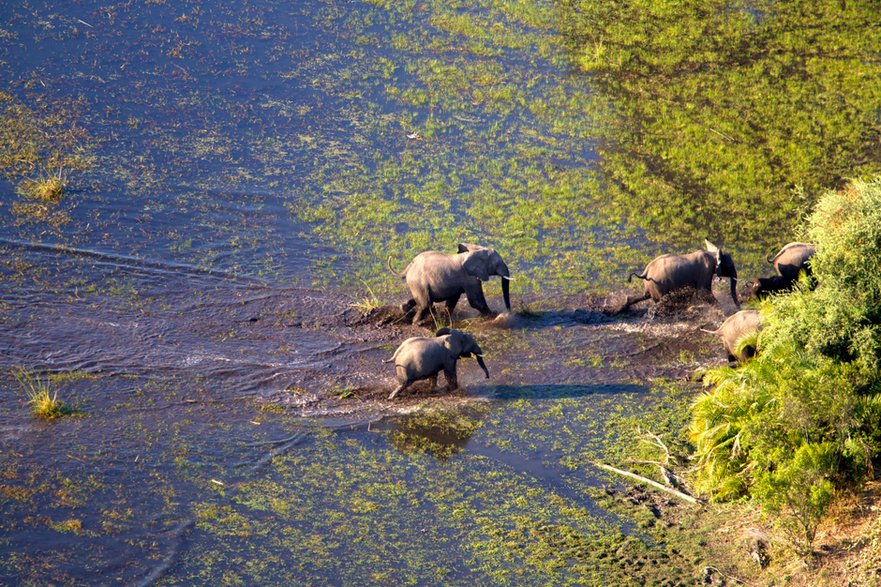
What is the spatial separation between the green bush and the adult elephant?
157 inches

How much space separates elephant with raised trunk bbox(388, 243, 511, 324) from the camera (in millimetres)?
18562

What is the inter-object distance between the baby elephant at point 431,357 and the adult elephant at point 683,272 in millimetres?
3931

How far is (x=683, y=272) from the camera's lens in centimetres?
1916

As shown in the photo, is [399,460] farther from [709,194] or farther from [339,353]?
[709,194]

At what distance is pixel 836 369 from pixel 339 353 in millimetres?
7391

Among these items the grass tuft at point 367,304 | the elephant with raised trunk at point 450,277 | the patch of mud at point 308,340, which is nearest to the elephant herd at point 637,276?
the elephant with raised trunk at point 450,277

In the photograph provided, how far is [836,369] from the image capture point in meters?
13.6

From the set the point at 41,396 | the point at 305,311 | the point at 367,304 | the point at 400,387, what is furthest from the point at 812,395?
the point at 41,396

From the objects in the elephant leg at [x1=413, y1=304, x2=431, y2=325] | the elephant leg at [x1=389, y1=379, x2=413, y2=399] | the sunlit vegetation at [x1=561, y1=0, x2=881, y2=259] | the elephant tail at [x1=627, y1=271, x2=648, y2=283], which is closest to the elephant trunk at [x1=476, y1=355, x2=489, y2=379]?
the elephant leg at [x1=389, y1=379, x2=413, y2=399]

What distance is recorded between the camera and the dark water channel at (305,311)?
13023 millimetres

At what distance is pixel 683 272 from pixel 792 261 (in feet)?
6.26

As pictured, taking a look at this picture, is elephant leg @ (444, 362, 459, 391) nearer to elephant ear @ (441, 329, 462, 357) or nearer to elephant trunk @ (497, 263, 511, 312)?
elephant ear @ (441, 329, 462, 357)

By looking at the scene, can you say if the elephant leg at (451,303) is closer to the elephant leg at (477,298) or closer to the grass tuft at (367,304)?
the elephant leg at (477,298)

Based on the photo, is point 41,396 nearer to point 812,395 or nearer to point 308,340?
point 308,340
